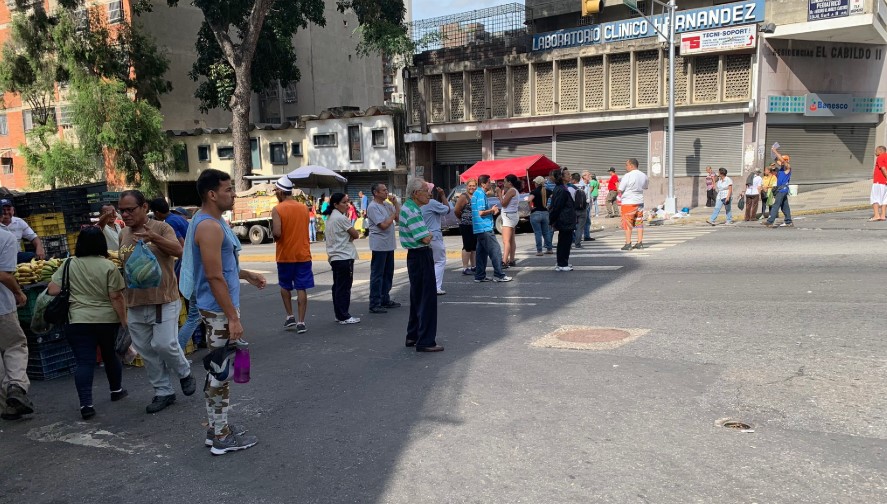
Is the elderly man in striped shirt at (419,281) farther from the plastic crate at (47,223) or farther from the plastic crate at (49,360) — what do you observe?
the plastic crate at (47,223)

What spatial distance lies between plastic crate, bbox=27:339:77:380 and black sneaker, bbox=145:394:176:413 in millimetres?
1916

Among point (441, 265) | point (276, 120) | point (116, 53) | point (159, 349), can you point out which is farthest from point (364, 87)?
point (159, 349)

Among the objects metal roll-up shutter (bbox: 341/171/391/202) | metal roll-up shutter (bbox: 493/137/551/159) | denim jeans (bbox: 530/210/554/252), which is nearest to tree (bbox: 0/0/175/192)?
metal roll-up shutter (bbox: 341/171/391/202)

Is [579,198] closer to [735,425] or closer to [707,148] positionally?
[735,425]

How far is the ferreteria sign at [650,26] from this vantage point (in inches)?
971

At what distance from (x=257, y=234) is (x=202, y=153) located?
14599 mm

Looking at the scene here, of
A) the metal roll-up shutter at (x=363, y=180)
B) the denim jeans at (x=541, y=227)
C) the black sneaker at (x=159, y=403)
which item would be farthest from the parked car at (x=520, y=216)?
the black sneaker at (x=159, y=403)

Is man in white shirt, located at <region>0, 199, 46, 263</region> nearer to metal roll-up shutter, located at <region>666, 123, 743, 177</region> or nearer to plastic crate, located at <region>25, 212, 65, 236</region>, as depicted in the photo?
plastic crate, located at <region>25, 212, 65, 236</region>

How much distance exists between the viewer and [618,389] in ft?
18.4

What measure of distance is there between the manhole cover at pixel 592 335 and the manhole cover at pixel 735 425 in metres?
2.41

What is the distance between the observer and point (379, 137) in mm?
33156

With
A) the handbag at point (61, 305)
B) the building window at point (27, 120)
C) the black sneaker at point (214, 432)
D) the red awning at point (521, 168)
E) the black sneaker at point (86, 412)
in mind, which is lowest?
the black sneaker at point (86, 412)

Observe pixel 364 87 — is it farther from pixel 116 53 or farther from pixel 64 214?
pixel 64 214

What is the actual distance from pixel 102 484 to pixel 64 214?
27.2ft
